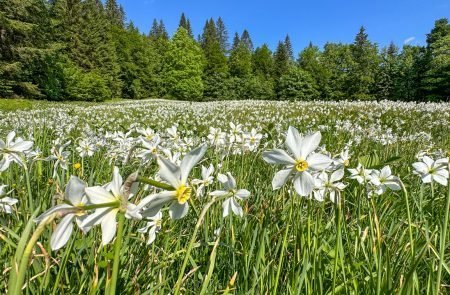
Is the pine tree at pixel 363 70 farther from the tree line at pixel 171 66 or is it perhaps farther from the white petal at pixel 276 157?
the white petal at pixel 276 157

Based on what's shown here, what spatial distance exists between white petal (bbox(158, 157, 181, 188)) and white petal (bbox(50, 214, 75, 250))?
8.1 inches

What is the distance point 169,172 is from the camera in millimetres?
800

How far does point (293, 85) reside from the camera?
64188mm

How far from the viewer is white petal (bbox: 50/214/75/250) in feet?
2.28

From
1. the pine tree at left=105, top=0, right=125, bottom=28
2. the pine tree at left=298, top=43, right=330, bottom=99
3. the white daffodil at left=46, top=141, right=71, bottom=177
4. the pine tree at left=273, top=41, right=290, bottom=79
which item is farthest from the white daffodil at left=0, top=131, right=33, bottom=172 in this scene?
the pine tree at left=105, top=0, right=125, bottom=28

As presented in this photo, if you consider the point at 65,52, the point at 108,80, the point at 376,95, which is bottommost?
the point at 376,95

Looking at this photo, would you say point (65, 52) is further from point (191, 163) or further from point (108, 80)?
point (191, 163)

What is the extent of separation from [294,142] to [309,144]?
0.05 metres

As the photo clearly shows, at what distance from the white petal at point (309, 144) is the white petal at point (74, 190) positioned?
0.65m

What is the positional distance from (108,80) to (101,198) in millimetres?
63038

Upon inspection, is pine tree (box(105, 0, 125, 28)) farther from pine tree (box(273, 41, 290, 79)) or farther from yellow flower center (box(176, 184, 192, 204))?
yellow flower center (box(176, 184, 192, 204))

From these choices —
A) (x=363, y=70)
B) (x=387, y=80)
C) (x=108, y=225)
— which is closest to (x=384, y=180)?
(x=108, y=225)

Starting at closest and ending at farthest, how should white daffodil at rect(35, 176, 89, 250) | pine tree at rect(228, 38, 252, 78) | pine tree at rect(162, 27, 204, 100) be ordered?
Result: white daffodil at rect(35, 176, 89, 250) < pine tree at rect(162, 27, 204, 100) < pine tree at rect(228, 38, 252, 78)

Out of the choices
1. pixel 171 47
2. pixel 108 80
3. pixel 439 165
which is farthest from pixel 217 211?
pixel 171 47
